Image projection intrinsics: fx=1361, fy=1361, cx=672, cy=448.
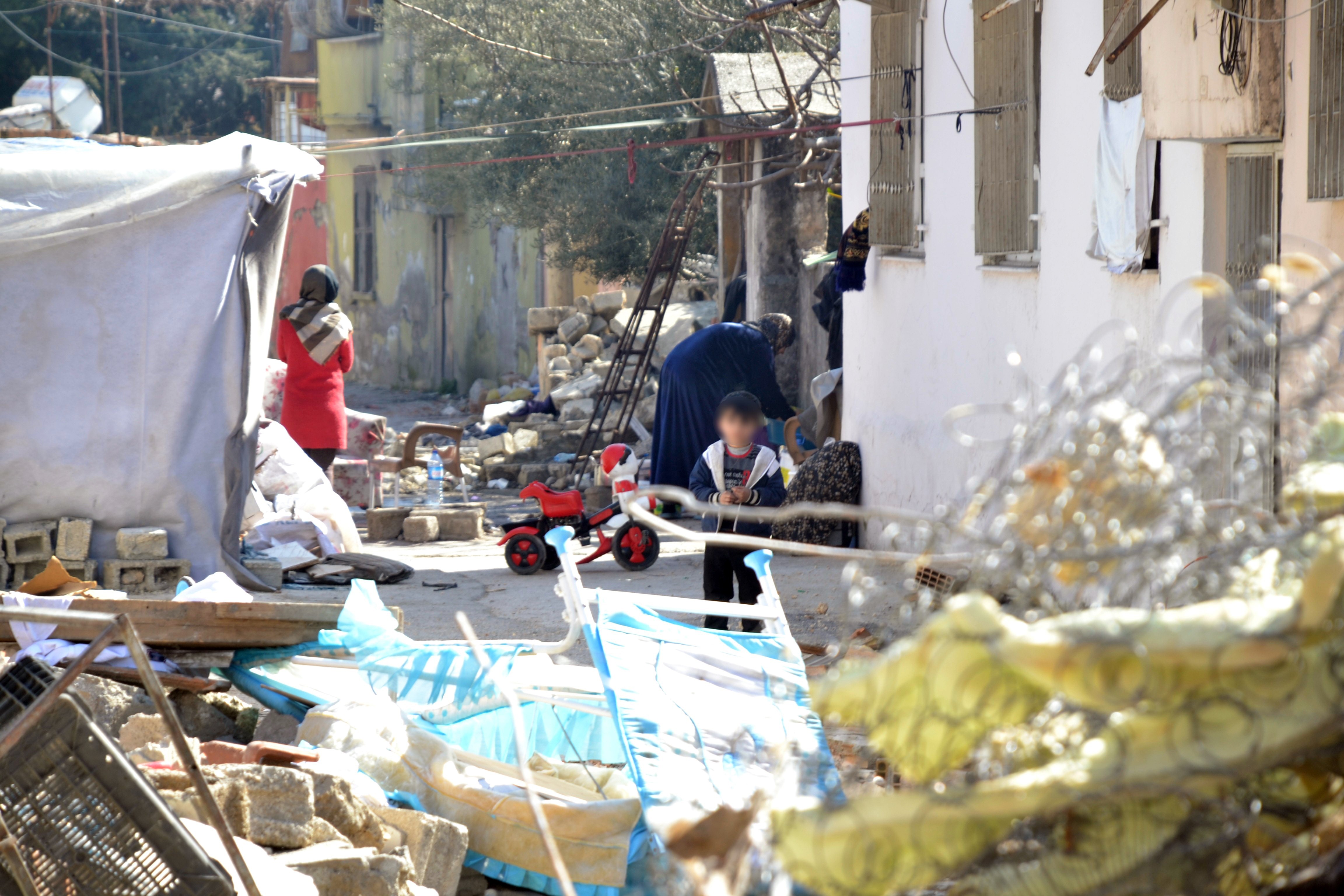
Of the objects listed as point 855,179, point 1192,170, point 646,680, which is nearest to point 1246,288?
point 646,680

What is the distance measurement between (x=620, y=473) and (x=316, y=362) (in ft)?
7.10

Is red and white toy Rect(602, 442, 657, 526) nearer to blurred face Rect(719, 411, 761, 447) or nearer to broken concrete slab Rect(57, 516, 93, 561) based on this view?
blurred face Rect(719, 411, 761, 447)

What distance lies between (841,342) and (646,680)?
8.42 metres

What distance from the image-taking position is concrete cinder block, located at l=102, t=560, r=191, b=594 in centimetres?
746

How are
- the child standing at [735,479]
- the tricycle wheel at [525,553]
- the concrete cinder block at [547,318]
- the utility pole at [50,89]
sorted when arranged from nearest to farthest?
the child standing at [735,479] → the tricycle wheel at [525,553] → the concrete cinder block at [547,318] → the utility pole at [50,89]

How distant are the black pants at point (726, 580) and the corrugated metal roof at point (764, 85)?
7817mm

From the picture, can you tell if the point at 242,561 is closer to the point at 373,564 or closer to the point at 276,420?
the point at 373,564

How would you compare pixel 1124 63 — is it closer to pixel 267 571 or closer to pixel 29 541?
pixel 267 571

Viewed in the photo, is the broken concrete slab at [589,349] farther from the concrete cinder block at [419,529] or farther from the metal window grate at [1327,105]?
the metal window grate at [1327,105]

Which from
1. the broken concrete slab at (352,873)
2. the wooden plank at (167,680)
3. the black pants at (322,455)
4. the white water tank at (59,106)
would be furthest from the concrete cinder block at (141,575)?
the white water tank at (59,106)

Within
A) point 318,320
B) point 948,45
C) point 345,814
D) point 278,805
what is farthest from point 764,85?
point 278,805

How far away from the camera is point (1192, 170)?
16.4 feet

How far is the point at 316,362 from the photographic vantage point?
9.09 meters

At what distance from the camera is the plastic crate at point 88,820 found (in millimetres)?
2746
